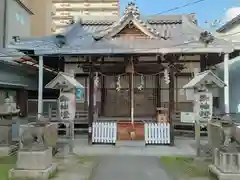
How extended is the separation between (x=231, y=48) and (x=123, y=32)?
16.1ft


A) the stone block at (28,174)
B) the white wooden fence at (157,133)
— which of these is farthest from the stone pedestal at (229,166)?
the white wooden fence at (157,133)

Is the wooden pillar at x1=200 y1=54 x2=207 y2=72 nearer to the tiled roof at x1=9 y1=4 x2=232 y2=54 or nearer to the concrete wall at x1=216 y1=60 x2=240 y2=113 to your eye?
the tiled roof at x1=9 y1=4 x2=232 y2=54

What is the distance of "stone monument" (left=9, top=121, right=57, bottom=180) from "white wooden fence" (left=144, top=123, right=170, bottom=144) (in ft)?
19.3

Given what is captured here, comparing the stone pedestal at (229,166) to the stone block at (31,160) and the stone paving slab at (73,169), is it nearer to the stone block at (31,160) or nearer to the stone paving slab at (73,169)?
the stone paving slab at (73,169)

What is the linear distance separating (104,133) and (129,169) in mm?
4810

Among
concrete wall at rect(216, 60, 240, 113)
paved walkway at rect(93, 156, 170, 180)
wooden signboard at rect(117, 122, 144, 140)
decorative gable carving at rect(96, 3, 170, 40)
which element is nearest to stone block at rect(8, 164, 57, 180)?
paved walkway at rect(93, 156, 170, 180)

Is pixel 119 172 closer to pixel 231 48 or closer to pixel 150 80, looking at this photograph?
pixel 231 48

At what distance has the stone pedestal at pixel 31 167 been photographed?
24.1 feet

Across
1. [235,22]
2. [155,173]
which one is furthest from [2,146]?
[235,22]

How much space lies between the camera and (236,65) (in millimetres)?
16953

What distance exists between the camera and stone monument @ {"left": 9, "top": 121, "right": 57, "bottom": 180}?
24.1ft

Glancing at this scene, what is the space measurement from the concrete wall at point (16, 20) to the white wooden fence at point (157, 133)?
1338cm

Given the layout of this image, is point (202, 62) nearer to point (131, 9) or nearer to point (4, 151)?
point (131, 9)

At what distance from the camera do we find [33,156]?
24.5 ft
